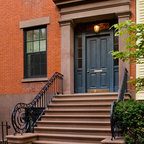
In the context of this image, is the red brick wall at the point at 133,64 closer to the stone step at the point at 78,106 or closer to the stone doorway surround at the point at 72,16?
the stone doorway surround at the point at 72,16

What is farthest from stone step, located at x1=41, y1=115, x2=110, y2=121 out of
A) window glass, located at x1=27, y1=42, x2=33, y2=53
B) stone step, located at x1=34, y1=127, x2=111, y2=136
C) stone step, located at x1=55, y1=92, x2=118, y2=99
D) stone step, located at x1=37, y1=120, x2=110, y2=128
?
window glass, located at x1=27, y1=42, x2=33, y2=53

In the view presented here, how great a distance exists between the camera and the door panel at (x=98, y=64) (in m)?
10.8

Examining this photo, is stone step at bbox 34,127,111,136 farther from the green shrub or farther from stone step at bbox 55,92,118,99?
stone step at bbox 55,92,118,99

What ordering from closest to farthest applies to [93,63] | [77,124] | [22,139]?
1. [22,139]
2. [77,124]
3. [93,63]

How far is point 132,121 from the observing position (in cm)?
666

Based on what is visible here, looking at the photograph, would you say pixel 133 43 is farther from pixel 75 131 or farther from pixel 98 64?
pixel 98 64

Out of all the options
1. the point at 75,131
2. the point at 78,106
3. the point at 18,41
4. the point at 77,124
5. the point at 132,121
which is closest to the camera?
the point at 132,121

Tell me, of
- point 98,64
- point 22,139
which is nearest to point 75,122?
point 22,139

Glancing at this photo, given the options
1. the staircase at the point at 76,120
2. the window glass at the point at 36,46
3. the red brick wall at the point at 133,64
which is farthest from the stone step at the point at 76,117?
the window glass at the point at 36,46

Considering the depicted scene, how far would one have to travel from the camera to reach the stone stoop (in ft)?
25.9

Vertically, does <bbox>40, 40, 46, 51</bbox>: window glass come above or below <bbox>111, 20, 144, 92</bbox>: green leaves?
above

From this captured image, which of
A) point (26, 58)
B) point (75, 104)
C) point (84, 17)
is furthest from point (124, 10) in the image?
point (26, 58)

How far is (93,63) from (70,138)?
13.3ft

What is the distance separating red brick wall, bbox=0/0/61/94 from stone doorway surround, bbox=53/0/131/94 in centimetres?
32
